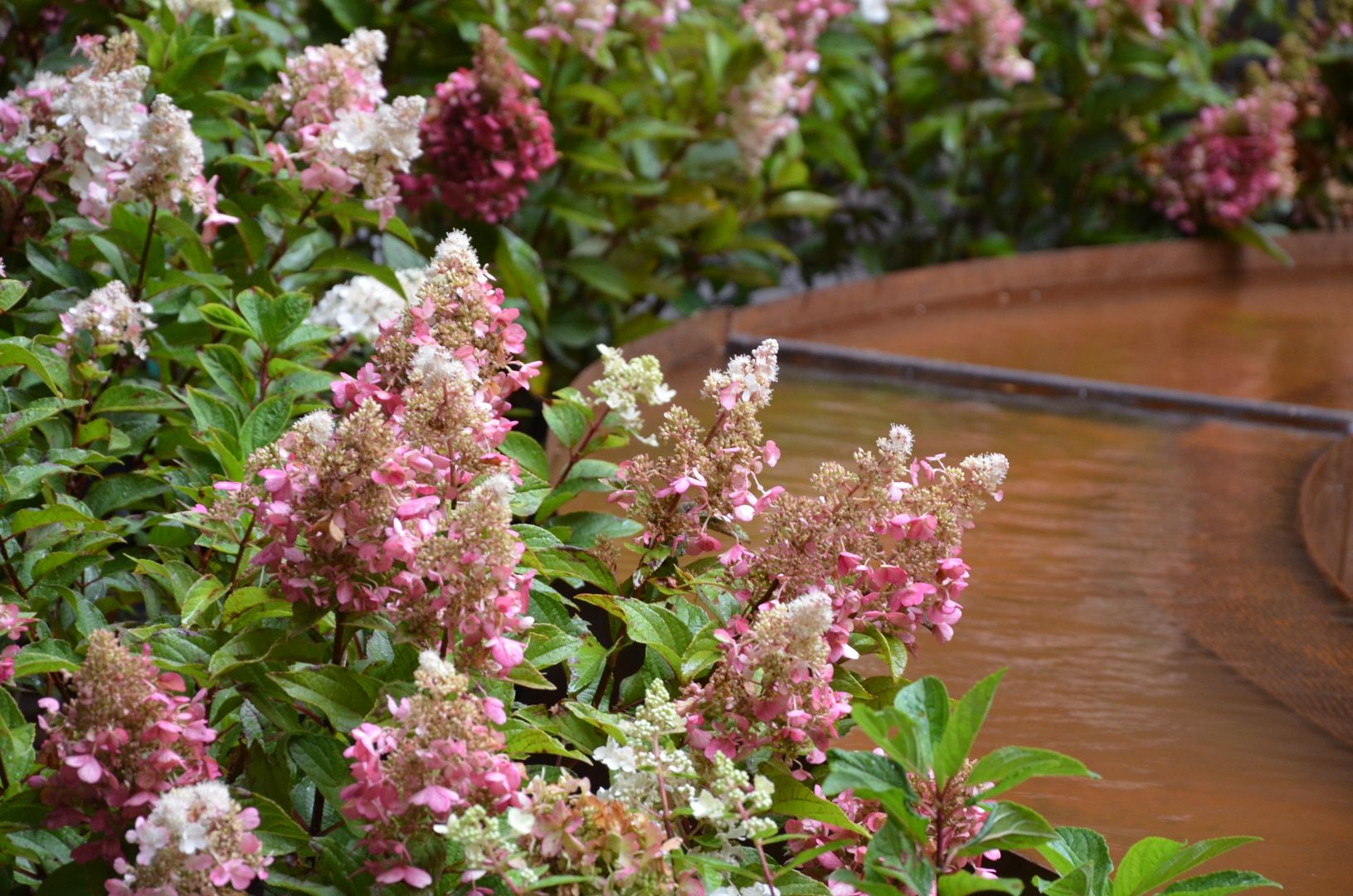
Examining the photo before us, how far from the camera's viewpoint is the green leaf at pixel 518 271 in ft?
7.48

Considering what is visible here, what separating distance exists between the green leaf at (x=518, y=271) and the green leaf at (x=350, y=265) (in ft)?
2.02

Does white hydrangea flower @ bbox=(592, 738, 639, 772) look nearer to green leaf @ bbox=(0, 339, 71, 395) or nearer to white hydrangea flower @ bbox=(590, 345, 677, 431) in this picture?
white hydrangea flower @ bbox=(590, 345, 677, 431)

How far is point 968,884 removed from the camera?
0.78 meters

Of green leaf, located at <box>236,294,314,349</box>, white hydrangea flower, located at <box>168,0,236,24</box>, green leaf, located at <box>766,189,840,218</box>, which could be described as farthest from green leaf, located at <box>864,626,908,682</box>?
green leaf, located at <box>766,189,840,218</box>

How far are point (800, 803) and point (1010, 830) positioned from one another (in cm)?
14

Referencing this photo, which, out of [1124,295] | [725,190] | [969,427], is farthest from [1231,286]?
[969,427]

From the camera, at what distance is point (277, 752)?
92cm

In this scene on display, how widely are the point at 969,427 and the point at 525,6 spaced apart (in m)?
1.07

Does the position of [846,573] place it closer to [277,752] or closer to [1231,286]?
[277,752]

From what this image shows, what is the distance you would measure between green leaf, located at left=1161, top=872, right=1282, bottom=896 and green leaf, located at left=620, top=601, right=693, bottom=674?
319 mm

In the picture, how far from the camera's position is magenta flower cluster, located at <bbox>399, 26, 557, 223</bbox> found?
6.78ft

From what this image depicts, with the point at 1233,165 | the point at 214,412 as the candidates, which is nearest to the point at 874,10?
the point at 1233,165

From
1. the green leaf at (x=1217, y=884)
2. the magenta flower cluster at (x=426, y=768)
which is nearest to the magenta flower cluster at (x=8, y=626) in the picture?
the magenta flower cluster at (x=426, y=768)

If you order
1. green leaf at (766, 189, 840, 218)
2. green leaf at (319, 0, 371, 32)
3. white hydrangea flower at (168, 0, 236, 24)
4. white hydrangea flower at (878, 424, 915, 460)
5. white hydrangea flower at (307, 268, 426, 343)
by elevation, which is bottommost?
white hydrangea flower at (307, 268, 426, 343)
